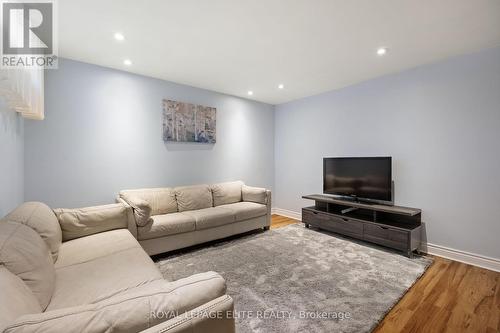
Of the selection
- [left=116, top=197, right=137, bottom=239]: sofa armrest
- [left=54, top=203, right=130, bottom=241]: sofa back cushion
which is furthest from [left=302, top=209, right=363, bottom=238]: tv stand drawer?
[left=54, top=203, right=130, bottom=241]: sofa back cushion

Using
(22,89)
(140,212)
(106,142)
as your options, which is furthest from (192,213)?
(22,89)

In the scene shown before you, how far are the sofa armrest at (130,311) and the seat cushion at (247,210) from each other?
8.48 feet

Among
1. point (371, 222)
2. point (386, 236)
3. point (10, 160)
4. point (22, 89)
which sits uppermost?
point (22, 89)

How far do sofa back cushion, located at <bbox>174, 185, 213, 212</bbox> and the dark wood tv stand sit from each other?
5.78 ft

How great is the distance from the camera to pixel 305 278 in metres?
2.32

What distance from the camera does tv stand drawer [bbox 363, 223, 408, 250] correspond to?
2840 mm

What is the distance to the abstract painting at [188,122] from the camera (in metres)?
3.67

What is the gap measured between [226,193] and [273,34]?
2.57 metres

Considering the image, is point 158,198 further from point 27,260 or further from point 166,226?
point 27,260

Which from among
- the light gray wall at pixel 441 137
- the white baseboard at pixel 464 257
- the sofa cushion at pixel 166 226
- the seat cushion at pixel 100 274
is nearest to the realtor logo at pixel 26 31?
the seat cushion at pixel 100 274

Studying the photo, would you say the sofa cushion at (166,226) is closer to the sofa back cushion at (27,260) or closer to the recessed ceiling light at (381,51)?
the sofa back cushion at (27,260)

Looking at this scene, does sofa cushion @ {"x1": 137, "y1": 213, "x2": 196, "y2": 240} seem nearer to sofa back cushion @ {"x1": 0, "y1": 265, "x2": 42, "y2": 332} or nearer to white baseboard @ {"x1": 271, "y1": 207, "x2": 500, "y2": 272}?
sofa back cushion @ {"x1": 0, "y1": 265, "x2": 42, "y2": 332}

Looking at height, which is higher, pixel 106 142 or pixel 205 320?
pixel 106 142

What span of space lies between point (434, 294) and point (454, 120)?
2.10 meters
